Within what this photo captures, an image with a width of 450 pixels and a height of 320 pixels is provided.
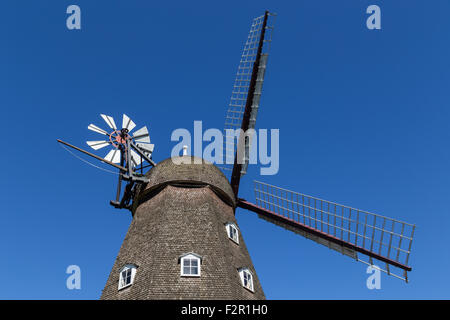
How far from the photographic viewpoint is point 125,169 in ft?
80.5

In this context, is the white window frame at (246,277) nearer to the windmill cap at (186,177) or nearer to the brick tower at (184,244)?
the brick tower at (184,244)

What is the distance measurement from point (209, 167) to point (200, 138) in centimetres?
162

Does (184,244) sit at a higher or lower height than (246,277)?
higher

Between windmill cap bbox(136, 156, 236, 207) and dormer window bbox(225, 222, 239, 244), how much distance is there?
5.58 feet

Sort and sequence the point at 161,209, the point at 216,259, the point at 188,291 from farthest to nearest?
the point at 161,209 → the point at 216,259 → the point at 188,291

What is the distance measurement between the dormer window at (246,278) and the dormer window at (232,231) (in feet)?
6.13

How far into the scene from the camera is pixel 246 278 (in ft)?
66.8

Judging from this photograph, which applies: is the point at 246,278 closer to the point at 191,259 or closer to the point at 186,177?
the point at 191,259

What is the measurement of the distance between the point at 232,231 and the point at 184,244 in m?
2.95

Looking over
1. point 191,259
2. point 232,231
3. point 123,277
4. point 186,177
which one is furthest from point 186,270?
point 186,177

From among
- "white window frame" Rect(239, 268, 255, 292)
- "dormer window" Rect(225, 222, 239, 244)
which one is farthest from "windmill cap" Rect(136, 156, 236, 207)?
"white window frame" Rect(239, 268, 255, 292)
